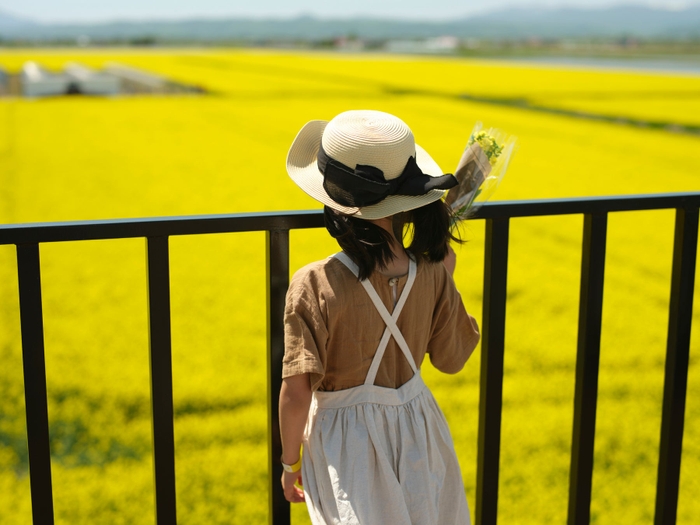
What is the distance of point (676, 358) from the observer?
149cm

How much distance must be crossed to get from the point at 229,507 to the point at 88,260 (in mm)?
1949

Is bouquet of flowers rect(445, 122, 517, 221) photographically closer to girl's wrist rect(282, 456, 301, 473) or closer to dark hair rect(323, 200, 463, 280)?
dark hair rect(323, 200, 463, 280)

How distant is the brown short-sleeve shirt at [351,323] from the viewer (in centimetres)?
109

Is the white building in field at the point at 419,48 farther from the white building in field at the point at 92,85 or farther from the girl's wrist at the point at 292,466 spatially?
the girl's wrist at the point at 292,466

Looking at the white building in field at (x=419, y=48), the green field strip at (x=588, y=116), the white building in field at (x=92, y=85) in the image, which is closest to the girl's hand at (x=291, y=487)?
the green field strip at (x=588, y=116)

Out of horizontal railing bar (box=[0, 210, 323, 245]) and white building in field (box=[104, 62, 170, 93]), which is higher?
horizontal railing bar (box=[0, 210, 323, 245])

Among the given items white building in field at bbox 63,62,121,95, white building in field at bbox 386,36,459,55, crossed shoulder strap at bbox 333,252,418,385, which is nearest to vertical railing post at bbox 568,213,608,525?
crossed shoulder strap at bbox 333,252,418,385

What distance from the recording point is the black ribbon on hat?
104 centimetres

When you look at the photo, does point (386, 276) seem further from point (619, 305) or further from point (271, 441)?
point (619, 305)

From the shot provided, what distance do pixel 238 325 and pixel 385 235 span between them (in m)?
1.84

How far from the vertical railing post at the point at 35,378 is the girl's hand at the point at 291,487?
13.3 inches

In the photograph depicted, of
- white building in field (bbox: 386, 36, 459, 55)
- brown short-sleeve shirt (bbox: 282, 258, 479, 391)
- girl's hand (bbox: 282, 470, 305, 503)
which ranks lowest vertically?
girl's hand (bbox: 282, 470, 305, 503)

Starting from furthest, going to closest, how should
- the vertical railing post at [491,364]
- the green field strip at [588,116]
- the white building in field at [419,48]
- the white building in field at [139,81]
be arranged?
the white building in field at [419,48], the white building in field at [139,81], the green field strip at [588,116], the vertical railing post at [491,364]

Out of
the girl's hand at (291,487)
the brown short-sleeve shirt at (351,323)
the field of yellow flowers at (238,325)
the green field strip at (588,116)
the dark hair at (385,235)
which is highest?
the dark hair at (385,235)
